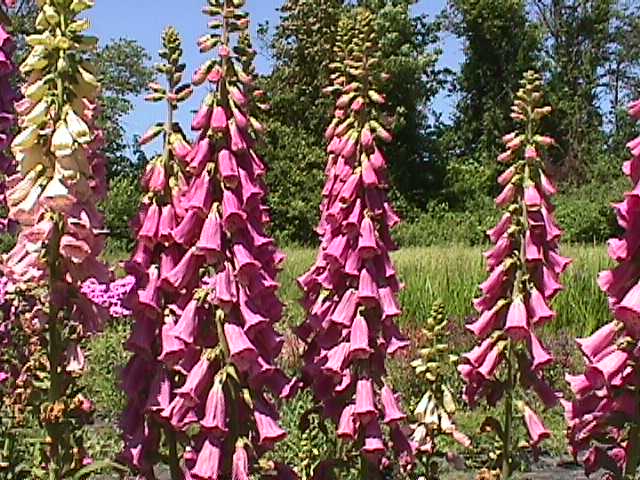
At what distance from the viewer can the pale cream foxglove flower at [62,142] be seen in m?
3.07

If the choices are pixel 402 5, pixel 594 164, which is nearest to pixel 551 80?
pixel 594 164

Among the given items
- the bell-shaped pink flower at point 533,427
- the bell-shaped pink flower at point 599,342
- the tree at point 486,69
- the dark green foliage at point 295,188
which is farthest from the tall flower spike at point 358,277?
the tree at point 486,69

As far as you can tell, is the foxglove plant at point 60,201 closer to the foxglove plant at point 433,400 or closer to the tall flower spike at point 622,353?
the foxglove plant at point 433,400

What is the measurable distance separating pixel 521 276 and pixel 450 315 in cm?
969

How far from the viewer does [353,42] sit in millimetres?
3576

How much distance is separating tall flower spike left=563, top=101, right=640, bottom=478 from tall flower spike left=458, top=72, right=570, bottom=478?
50 cm

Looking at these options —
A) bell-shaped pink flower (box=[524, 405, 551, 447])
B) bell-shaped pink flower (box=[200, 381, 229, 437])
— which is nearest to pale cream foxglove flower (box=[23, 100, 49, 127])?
bell-shaped pink flower (box=[200, 381, 229, 437])

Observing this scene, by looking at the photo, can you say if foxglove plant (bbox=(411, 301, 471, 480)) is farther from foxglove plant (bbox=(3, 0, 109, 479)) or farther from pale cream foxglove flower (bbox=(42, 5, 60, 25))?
pale cream foxglove flower (bbox=(42, 5, 60, 25))

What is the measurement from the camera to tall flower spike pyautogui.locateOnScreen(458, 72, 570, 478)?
138 inches

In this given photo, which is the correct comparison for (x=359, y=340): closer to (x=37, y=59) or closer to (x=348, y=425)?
(x=348, y=425)

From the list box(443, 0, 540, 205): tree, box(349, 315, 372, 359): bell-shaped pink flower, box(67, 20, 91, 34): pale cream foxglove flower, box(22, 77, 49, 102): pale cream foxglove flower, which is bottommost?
box(349, 315, 372, 359): bell-shaped pink flower

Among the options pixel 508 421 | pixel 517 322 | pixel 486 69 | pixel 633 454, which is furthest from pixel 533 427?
pixel 486 69

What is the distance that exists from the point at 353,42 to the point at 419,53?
3518 centimetres

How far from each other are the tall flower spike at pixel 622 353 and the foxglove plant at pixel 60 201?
1450 millimetres
